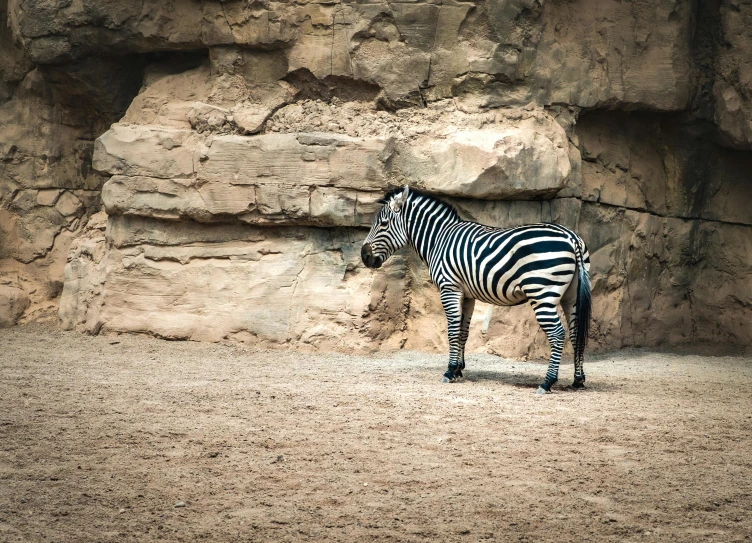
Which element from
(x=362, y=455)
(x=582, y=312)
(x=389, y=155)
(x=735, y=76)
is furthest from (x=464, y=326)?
(x=735, y=76)

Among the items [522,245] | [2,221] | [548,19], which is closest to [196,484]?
[522,245]

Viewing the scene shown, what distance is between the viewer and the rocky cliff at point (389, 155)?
407 inches

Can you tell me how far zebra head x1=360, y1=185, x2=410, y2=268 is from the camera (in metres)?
9.40

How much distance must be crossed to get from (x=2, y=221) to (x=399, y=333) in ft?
19.2

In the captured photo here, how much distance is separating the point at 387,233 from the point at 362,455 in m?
3.98

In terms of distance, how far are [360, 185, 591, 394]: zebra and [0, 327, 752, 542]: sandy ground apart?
1.73ft

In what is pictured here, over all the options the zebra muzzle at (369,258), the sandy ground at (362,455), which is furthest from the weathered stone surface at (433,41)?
the sandy ground at (362,455)

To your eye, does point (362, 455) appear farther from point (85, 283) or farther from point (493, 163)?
point (85, 283)

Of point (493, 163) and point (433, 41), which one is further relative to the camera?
point (433, 41)

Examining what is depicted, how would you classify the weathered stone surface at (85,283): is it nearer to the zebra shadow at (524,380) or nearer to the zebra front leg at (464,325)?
the zebra front leg at (464,325)

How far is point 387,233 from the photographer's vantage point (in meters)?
9.46

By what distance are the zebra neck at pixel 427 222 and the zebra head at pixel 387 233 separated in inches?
4.1

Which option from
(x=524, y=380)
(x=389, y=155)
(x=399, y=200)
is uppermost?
(x=389, y=155)

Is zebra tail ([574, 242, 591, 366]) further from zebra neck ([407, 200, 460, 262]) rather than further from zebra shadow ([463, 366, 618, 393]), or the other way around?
zebra neck ([407, 200, 460, 262])
